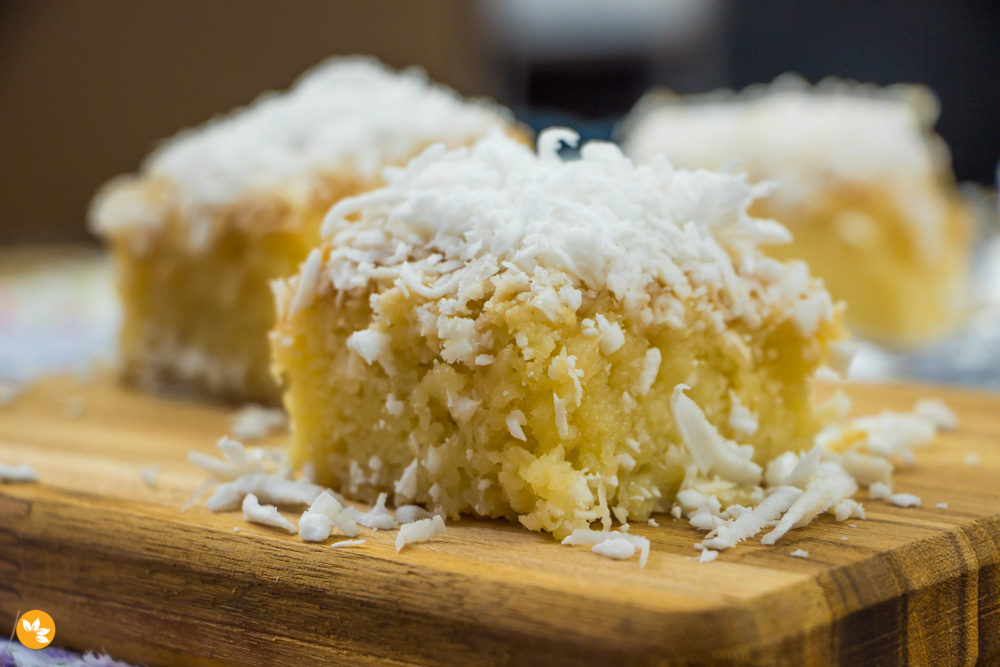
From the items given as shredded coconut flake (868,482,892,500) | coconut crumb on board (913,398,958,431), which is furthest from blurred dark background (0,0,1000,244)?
shredded coconut flake (868,482,892,500)

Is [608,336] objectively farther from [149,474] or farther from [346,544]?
[149,474]

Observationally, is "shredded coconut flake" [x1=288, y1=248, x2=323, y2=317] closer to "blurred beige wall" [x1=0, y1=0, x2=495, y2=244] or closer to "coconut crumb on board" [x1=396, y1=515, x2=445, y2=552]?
"coconut crumb on board" [x1=396, y1=515, x2=445, y2=552]

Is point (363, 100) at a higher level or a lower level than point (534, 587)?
higher

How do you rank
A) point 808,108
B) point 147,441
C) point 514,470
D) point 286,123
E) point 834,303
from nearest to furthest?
point 514,470 < point 834,303 < point 147,441 < point 286,123 < point 808,108

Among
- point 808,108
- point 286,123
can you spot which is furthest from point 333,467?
point 808,108

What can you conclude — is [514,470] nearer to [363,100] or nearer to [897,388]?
[897,388]

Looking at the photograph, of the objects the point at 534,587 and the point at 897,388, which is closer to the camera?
the point at 534,587
